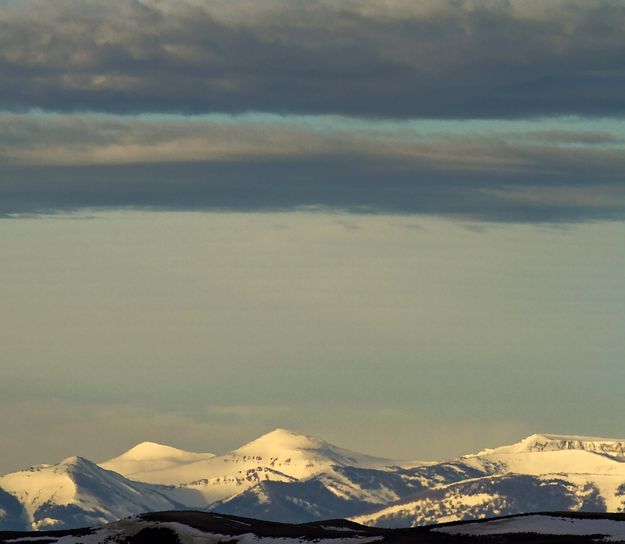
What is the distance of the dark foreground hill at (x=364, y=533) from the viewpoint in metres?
163

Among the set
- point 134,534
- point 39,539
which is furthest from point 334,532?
point 39,539

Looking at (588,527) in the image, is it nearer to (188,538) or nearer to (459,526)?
(459,526)

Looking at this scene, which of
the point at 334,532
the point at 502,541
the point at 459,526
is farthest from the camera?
the point at 334,532

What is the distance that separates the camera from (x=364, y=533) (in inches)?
7298

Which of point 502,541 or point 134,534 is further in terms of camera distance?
point 134,534

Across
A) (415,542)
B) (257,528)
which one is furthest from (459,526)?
(257,528)

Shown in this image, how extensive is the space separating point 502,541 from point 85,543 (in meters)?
56.1

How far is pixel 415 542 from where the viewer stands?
167000mm

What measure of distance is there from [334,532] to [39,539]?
126 ft

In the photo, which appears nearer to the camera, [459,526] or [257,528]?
[459,526]

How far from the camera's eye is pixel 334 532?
18712cm

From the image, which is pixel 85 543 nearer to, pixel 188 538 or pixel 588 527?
pixel 188 538

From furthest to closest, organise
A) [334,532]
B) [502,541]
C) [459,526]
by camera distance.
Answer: [334,532]
[459,526]
[502,541]

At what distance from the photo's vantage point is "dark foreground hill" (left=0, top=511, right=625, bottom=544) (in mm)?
163375
